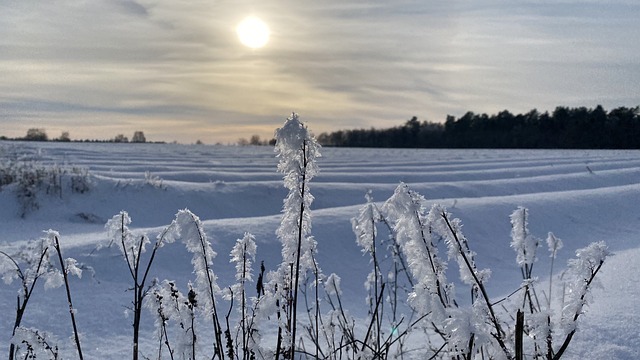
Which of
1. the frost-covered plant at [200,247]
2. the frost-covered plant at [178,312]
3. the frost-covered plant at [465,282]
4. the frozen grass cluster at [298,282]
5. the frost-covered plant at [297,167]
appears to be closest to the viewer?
the frost-covered plant at [465,282]

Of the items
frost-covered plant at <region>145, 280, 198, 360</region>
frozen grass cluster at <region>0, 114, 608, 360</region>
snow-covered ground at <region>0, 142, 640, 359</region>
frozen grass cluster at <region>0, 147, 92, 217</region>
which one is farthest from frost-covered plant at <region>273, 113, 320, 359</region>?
frozen grass cluster at <region>0, 147, 92, 217</region>

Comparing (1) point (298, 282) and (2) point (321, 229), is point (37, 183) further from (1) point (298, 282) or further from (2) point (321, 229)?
(1) point (298, 282)

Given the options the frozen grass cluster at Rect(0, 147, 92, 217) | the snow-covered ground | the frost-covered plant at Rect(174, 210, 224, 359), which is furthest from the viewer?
the frozen grass cluster at Rect(0, 147, 92, 217)

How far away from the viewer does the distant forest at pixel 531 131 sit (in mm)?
58812

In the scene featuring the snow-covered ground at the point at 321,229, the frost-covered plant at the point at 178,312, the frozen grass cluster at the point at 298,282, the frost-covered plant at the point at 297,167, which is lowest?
the snow-covered ground at the point at 321,229

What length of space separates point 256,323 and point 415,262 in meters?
0.53

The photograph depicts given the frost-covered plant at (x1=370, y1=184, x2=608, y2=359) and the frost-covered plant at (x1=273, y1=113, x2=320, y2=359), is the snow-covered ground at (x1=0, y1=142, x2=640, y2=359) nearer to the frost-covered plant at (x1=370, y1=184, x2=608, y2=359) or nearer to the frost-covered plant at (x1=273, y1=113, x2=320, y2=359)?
the frost-covered plant at (x1=370, y1=184, x2=608, y2=359)

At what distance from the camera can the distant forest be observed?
2315 inches

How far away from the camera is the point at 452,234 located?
1785mm

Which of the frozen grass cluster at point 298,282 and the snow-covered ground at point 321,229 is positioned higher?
the frozen grass cluster at point 298,282

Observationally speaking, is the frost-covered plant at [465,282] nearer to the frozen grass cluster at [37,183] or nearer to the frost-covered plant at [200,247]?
the frost-covered plant at [200,247]

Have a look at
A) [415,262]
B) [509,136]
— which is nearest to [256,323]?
[415,262]

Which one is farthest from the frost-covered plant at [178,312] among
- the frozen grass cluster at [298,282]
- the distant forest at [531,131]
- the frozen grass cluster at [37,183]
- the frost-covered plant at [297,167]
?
the distant forest at [531,131]

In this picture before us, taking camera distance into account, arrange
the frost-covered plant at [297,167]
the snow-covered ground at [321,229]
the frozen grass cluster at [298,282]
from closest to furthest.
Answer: the frozen grass cluster at [298,282], the frost-covered plant at [297,167], the snow-covered ground at [321,229]
